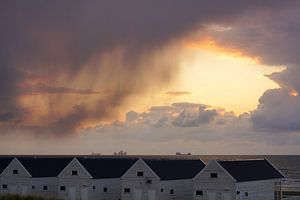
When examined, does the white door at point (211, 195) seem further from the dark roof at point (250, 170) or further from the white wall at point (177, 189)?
the white wall at point (177, 189)

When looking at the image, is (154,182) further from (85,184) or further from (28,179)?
(28,179)

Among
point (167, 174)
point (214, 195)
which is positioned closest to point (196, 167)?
point (167, 174)

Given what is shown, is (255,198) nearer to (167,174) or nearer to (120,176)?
(167,174)

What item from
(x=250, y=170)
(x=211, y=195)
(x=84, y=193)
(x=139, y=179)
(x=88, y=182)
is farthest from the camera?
(x=84, y=193)

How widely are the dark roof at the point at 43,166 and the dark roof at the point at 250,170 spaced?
67.8 ft

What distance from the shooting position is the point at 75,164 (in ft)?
218

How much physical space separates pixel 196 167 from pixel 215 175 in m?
12.1

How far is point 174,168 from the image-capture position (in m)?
66.8

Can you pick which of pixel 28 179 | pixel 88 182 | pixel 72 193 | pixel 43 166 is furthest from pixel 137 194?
pixel 43 166

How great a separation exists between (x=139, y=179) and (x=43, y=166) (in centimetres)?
1405

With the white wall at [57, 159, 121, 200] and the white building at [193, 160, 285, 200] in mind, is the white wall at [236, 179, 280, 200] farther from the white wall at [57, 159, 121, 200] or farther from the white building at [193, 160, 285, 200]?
the white wall at [57, 159, 121, 200]

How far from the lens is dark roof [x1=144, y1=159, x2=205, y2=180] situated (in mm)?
63438

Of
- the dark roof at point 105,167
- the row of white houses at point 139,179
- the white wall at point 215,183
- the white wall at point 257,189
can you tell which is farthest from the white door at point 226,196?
the dark roof at point 105,167

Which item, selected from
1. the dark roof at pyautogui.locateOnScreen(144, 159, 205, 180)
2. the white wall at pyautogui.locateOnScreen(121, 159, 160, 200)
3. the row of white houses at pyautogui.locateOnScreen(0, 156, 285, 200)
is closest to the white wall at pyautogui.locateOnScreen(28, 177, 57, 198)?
the row of white houses at pyautogui.locateOnScreen(0, 156, 285, 200)
